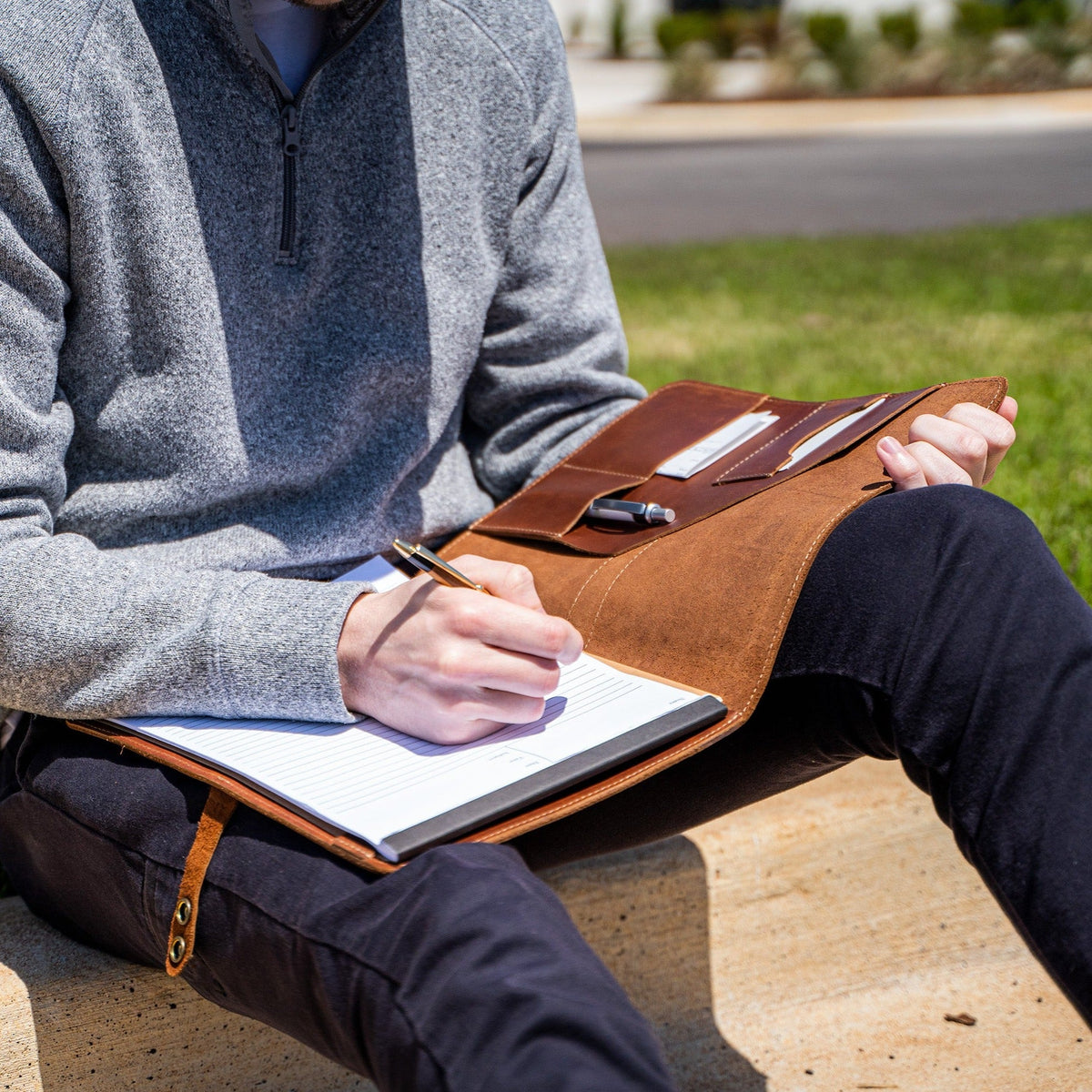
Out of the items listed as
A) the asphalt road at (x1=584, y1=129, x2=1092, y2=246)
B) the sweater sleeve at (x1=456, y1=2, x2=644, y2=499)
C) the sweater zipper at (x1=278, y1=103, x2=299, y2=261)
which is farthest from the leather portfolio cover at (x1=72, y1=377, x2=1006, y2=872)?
the asphalt road at (x1=584, y1=129, x2=1092, y2=246)

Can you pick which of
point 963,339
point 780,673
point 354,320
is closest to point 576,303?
point 354,320

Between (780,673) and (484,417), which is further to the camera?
(484,417)

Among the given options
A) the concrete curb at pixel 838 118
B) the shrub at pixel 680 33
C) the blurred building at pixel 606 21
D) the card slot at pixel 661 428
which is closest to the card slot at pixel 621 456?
the card slot at pixel 661 428

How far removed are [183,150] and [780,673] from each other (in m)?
0.91

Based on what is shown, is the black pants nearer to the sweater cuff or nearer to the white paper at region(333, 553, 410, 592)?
the sweater cuff

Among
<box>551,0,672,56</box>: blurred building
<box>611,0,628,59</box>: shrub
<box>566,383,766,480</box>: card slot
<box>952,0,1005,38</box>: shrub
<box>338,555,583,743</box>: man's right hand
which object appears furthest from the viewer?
<box>551,0,672,56</box>: blurred building

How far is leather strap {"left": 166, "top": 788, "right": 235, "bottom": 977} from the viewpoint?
1.15 metres

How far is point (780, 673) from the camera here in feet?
4.35

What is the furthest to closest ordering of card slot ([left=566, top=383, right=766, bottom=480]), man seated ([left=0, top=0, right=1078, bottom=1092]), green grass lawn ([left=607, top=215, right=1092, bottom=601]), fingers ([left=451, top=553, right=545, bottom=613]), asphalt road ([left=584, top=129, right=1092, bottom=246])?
1. asphalt road ([left=584, top=129, right=1092, bottom=246])
2. green grass lawn ([left=607, top=215, right=1092, bottom=601])
3. card slot ([left=566, top=383, right=766, bottom=480])
4. fingers ([left=451, top=553, right=545, bottom=613])
5. man seated ([left=0, top=0, right=1078, bottom=1092])

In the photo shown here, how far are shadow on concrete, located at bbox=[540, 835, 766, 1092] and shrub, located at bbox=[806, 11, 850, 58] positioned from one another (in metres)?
28.3

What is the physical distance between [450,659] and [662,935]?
0.86m

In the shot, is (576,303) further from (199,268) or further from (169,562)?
(169,562)

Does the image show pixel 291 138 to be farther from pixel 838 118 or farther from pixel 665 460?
pixel 838 118

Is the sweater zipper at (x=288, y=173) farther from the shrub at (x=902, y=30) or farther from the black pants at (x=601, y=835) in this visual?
the shrub at (x=902, y=30)
